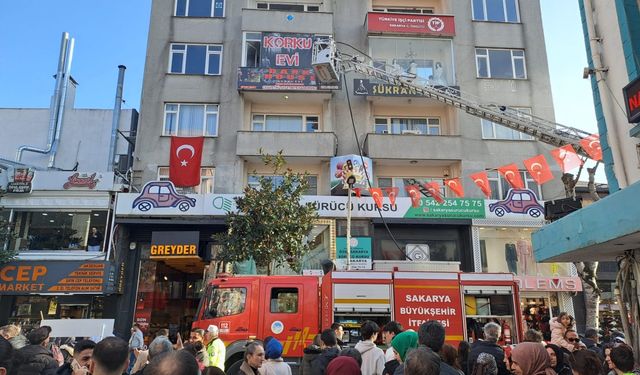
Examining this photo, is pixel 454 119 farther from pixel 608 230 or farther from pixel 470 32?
pixel 608 230

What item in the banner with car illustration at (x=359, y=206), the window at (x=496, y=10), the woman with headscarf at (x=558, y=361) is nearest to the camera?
the woman with headscarf at (x=558, y=361)

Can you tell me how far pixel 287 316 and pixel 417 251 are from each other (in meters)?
10.2

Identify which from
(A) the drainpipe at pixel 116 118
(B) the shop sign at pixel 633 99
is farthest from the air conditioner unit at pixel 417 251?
(A) the drainpipe at pixel 116 118

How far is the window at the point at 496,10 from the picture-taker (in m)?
24.2

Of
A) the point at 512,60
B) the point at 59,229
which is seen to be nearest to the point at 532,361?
the point at 59,229

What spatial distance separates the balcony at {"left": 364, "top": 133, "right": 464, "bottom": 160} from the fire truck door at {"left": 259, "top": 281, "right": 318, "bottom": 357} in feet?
35.5

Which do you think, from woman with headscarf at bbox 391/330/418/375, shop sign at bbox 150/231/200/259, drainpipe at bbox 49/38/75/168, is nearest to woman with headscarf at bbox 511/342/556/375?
woman with headscarf at bbox 391/330/418/375

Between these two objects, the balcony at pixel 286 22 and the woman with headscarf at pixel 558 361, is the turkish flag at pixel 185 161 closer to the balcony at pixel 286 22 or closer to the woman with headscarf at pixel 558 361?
the balcony at pixel 286 22

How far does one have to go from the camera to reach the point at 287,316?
11492mm

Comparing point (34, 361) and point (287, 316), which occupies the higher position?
point (287, 316)

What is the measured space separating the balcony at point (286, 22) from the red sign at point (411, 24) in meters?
2.23

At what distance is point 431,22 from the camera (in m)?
23.0

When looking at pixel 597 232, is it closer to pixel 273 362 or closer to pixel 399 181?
pixel 273 362

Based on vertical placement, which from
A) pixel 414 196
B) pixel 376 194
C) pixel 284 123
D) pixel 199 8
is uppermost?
pixel 199 8
